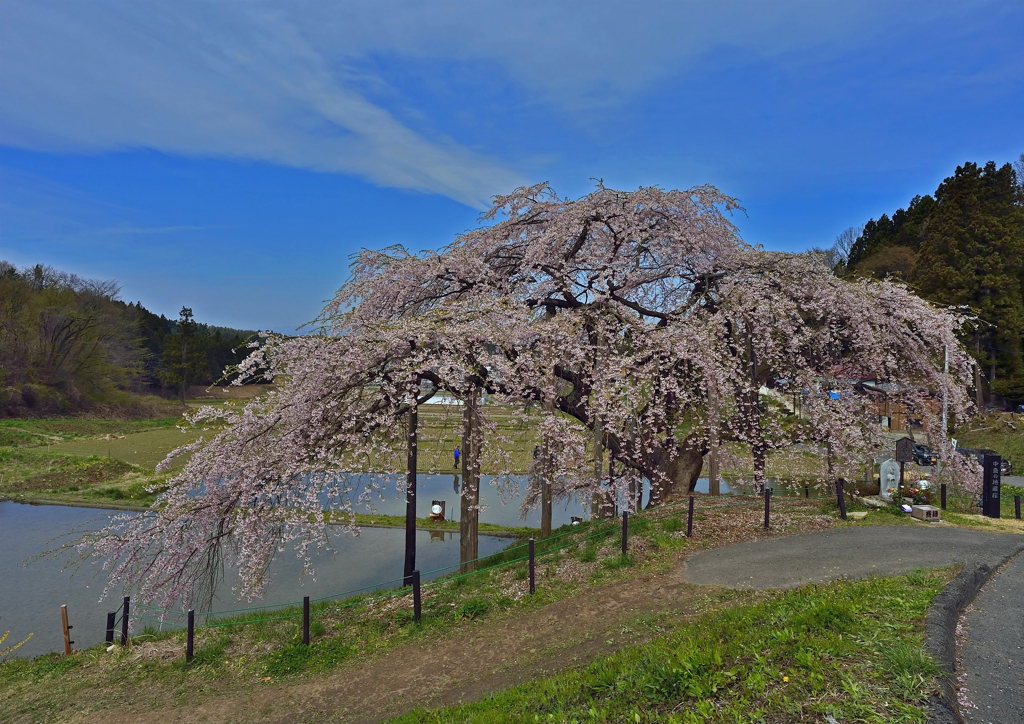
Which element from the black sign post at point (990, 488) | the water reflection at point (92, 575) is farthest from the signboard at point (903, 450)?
the water reflection at point (92, 575)

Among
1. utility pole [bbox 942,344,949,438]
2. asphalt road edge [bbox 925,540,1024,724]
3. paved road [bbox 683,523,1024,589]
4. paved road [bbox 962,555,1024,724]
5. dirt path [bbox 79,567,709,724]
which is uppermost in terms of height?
utility pole [bbox 942,344,949,438]

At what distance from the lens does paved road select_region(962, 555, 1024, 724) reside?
4.23 metres

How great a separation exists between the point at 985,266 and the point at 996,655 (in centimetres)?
3904

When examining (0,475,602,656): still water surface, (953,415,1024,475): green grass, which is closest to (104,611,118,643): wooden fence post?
(0,475,602,656): still water surface

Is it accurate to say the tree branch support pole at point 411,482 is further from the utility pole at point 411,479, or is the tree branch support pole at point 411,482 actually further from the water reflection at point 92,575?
the water reflection at point 92,575

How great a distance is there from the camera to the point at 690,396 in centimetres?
1336

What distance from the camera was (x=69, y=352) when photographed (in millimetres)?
54375

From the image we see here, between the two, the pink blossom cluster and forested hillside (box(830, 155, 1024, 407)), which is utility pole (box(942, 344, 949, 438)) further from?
forested hillside (box(830, 155, 1024, 407))

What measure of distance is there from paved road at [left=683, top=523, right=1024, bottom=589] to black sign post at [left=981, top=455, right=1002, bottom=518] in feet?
8.34

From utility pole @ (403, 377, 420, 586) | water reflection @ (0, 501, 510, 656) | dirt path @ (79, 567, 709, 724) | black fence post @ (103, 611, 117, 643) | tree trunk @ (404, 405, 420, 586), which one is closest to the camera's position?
dirt path @ (79, 567, 709, 724)

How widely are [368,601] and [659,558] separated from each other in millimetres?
5760

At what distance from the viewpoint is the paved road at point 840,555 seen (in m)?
8.65

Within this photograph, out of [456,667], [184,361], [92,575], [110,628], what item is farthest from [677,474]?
[184,361]

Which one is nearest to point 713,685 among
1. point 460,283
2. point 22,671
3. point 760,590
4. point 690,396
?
point 760,590
